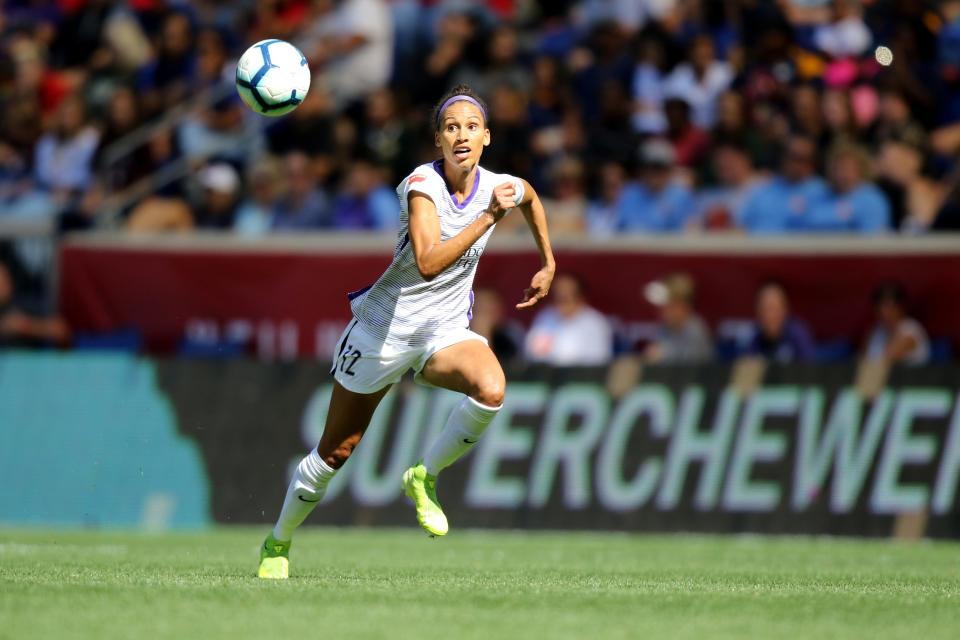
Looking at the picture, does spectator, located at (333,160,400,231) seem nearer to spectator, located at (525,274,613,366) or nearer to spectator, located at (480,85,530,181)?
spectator, located at (480,85,530,181)

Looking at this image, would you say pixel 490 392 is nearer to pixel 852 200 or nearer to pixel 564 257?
pixel 564 257

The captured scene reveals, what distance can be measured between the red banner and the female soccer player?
6735 millimetres

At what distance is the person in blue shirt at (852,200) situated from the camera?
14539mm

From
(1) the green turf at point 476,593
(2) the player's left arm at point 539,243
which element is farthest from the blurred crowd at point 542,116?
(2) the player's left arm at point 539,243

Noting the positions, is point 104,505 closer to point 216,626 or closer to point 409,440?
point 409,440

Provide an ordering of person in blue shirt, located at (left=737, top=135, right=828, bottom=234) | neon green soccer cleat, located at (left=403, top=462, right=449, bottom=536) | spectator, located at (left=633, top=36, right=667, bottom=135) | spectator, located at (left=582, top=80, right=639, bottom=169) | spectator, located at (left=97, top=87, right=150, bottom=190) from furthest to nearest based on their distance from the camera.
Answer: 1. spectator, located at (left=97, top=87, right=150, bottom=190)
2. spectator, located at (left=633, top=36, right=667, bottom=135)
3. spectator, located at (left=582, top=80, right=639, bottom=169)
4. person in blue shirt, located at (left=737, top=135, right=828, bottom=234)
5. neon green soccer cleat, located at (left=403, top=462, right=449, bottom=536)

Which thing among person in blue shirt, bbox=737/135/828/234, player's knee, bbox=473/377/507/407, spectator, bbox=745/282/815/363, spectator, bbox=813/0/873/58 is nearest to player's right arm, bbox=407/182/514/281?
player's knee, bbox=473/377/507/407

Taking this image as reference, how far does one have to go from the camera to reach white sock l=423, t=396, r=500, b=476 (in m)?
8.30

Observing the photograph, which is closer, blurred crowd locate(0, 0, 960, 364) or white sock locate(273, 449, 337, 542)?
white sock locate(273, 449, 337, 542)

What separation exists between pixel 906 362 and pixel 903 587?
17.7ft

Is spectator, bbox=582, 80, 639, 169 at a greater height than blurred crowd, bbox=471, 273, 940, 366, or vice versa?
spectator, bbox=582, 80, 639, 169

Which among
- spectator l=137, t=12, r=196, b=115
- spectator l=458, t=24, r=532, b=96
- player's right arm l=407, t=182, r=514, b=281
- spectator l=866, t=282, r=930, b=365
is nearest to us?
player's right arm l=407, t=182, r=514, b=281

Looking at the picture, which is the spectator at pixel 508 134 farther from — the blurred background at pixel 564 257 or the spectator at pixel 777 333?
the spectator at pixel 777 333

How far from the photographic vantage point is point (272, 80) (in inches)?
355
